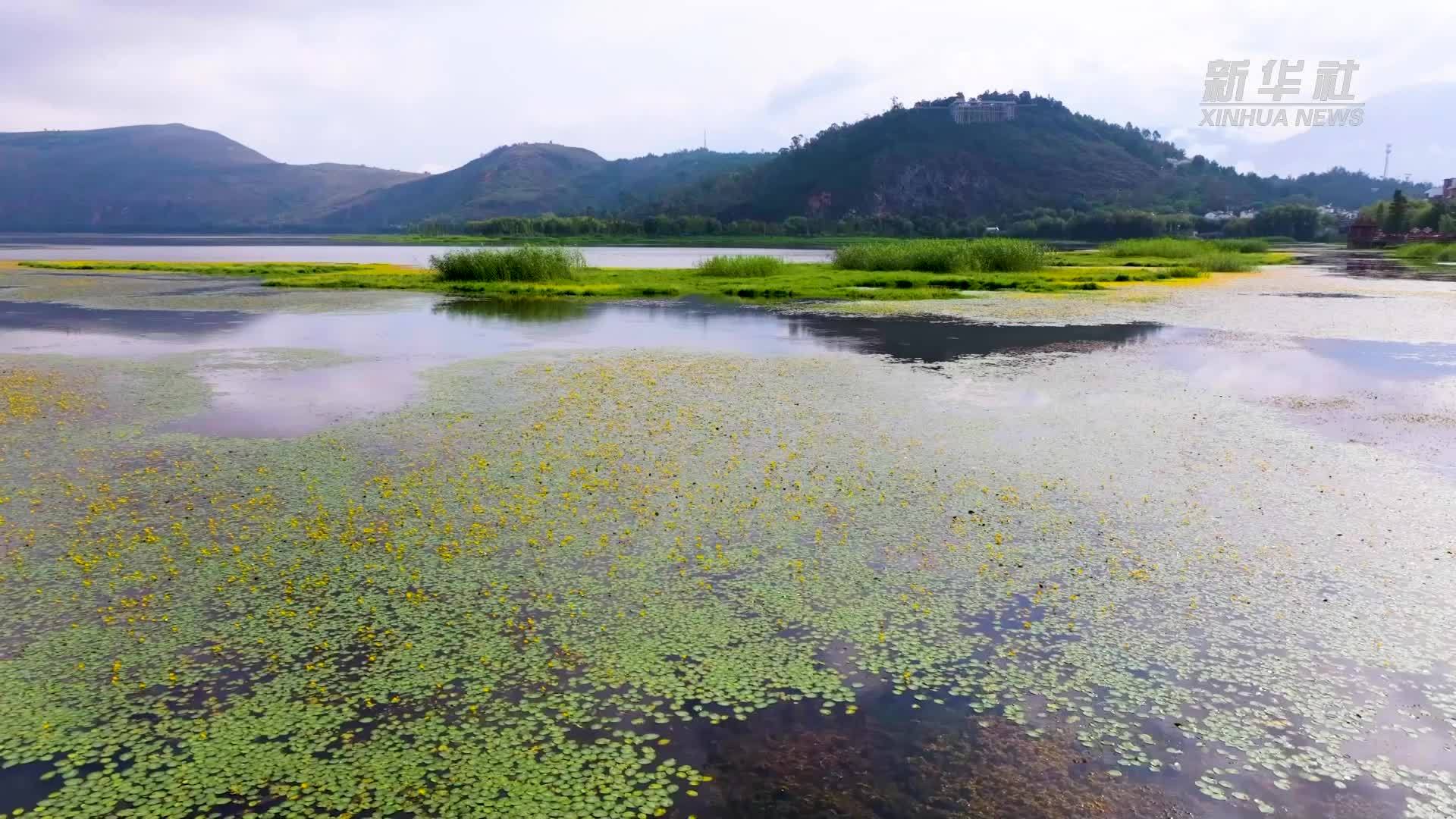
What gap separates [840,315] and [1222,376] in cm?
1329

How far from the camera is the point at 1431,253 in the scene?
6675 cm

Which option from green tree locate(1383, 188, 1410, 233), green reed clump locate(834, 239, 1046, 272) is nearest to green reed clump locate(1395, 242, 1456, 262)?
green tree locate(1383, 188, 1410, 233)

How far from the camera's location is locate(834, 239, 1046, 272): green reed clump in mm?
45312

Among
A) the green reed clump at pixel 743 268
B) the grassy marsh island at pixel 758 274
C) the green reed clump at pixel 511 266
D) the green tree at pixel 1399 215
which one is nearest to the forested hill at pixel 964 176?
the green tree at pixel 1399 215

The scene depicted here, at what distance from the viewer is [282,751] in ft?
17.4

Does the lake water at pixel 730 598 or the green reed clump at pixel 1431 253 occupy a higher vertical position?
the lake water at pixel 730 598

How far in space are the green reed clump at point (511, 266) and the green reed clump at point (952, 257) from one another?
580 inches

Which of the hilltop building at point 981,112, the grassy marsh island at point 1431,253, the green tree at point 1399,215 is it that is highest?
the hilltop building at point 981,112

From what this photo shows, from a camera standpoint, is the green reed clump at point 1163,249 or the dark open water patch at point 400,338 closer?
the dark open water patch at point 400,338

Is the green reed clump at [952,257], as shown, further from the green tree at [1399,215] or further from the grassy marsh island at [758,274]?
the green tree at [1399,215]

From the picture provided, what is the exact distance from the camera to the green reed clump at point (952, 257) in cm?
4531

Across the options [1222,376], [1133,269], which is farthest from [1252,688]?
[1133,269]

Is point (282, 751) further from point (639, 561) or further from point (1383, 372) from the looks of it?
point (1383, 372)

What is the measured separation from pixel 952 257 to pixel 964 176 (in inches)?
3984
